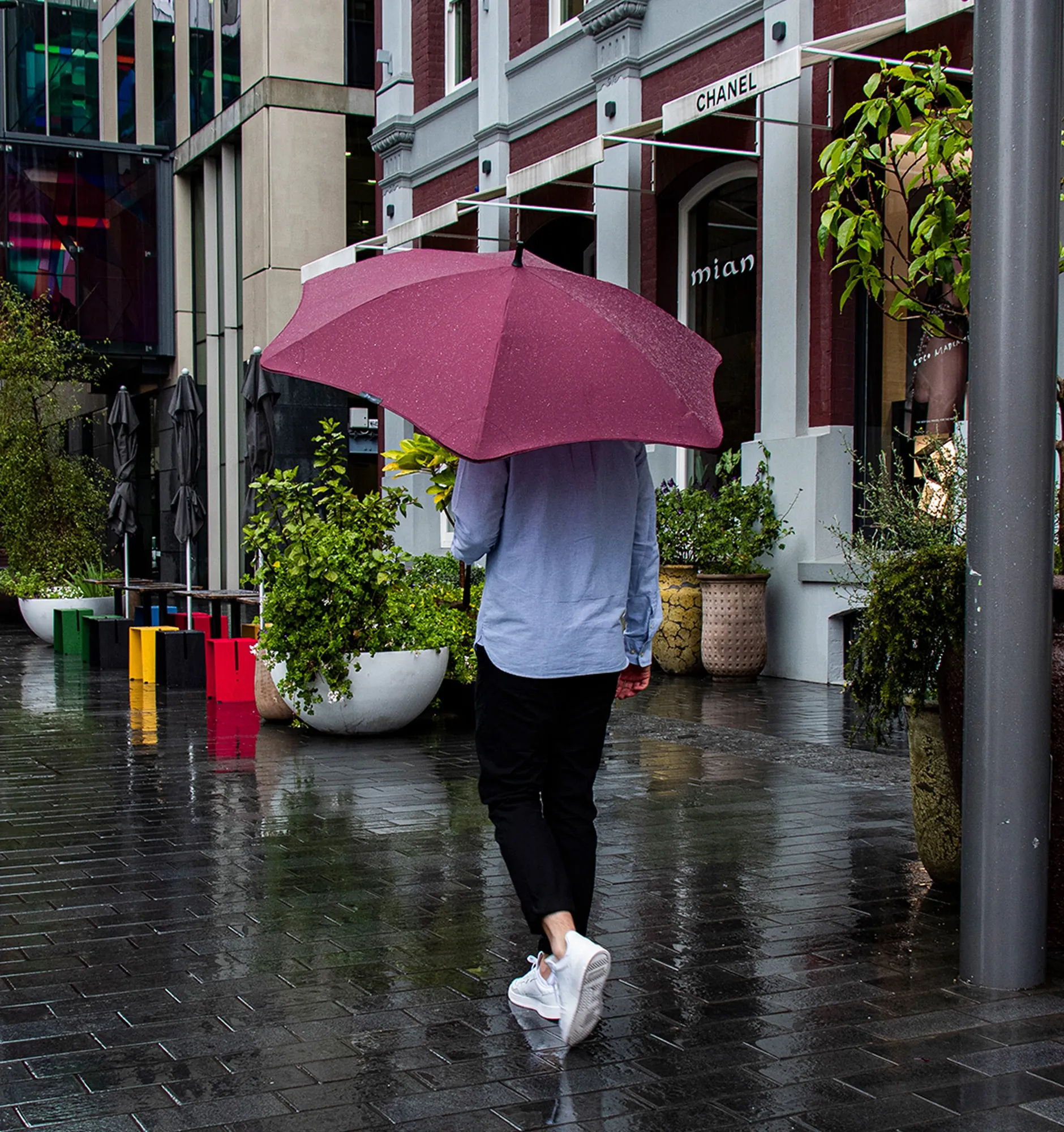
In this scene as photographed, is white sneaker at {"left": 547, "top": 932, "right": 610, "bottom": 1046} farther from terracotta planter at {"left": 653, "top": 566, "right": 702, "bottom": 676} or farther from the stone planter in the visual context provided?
terracotta planter at {"left": 653, "top": 566, "right": 702, "bottom": 676}

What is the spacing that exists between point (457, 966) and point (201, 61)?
26.4m

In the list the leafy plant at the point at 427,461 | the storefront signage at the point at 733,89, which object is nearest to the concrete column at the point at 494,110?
the storefront signage at the point at 733,89

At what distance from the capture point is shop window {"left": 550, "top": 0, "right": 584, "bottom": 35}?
59.0 feet

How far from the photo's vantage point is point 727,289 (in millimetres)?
15914

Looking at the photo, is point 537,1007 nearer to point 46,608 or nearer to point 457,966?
point 457,966

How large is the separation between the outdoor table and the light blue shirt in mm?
10000

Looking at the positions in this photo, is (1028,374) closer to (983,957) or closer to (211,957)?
(983,957)

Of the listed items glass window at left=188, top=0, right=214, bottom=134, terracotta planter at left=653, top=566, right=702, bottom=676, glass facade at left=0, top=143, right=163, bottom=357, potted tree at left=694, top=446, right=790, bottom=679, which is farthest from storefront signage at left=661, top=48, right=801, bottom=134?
glass facade at left=0, top=143, right=163, bottom=357

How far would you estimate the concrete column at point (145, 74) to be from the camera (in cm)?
3016

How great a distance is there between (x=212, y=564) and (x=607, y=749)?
1930 centimetres

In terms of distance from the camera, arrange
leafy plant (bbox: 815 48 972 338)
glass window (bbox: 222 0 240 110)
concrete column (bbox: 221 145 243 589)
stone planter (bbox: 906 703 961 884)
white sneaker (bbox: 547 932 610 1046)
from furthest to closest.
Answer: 1. concrete column (bbox: 221 145 243 589)
2. glass window (bbox: 222 0 240 110)
3. stone planter (bbox: 906 703 961 884)
4. leafy plant (bbox: 815 48 972 338)
5. white sneaker (bbox: 547 932 610 1046)

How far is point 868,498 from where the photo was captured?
9750 mm

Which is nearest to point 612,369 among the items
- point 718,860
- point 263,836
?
point 718,860

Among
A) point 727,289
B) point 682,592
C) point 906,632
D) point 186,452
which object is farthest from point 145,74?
point 906,632
